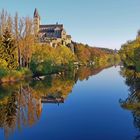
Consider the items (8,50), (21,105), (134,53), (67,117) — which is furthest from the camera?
(134,53)

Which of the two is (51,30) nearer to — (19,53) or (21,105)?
(19,53)

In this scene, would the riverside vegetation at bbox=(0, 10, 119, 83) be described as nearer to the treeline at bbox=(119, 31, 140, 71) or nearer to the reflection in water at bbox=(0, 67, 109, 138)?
the reflection in water at bbox=(0, 67, 109, 138)

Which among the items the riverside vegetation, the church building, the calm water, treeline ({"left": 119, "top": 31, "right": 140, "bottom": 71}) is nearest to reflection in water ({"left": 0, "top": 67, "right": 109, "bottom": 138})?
the calm water

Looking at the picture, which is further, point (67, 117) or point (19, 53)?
point (19, 53)

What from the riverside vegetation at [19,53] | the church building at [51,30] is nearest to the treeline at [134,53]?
the riverside vegetation at [19,53]

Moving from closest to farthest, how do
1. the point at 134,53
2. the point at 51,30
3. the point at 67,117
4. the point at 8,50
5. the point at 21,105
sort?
the point at 67,117 → the point at 21,105 → the point at 8,50 → the point at 134,53 → the point at 51,30

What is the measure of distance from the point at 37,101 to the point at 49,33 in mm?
120644

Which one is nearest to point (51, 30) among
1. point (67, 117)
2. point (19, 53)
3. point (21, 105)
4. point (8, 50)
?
point (19, 53)

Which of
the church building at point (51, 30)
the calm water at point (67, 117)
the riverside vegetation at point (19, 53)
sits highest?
the church building at point (51, 30)

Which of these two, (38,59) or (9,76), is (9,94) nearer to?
(9,76)

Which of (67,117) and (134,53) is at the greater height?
(134,53)

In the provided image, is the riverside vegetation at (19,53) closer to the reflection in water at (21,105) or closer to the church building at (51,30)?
the reflection in water at (21,105)

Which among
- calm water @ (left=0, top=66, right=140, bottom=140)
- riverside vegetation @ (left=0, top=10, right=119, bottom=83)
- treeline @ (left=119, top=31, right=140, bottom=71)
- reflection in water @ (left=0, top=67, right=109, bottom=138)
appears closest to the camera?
calm water @ (left=0, top=66, right=140, bottom=140)

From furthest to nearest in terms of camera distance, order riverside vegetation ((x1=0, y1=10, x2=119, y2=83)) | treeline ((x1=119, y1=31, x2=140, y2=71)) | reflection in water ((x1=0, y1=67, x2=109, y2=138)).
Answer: treeline ((x1=119, y1=31, x2=140, y2=71)), riverside vegetation ((x1=0, y1=10, x2=119, y2=83)), reflection in water ((x1=0, y1=67, x2=109, y2=138))
